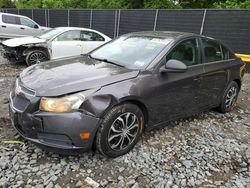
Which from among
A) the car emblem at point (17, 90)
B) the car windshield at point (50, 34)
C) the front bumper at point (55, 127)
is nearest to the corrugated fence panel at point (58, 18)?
the car windshield at point (50, 34)

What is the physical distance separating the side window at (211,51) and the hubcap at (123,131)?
181 centimetres

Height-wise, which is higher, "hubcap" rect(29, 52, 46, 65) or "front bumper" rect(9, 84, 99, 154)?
"front bumper" rect(9, 84, 99, 154)

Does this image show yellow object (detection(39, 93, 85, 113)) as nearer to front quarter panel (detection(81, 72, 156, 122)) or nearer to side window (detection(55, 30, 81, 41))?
front quarter panel (detection(81, 72, 156, 122))

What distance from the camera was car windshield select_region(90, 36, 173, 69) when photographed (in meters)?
3.57

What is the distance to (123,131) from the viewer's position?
320 centimetres

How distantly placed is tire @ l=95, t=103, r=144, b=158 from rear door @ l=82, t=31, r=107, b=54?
19.4ft

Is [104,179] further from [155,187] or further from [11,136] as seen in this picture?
[11,136]

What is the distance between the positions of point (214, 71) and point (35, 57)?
19.3 feet

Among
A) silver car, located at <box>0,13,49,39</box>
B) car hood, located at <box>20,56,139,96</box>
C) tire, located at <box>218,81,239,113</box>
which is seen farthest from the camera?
silver car, located at <box>0,13,49,39</box>

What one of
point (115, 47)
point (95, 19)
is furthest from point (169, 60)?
point (95, 19)

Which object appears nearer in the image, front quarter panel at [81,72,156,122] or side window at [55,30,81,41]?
front quarter panel at [81,72,156,122]

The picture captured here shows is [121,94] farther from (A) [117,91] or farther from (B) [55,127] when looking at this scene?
(B) [55,127]

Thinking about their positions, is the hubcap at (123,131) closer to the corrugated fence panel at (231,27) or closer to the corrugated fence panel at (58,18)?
the corrugated fence panel at (231,27)

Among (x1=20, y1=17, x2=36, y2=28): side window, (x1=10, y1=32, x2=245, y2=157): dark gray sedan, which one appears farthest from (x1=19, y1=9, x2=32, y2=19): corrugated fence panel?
(x1=10, y1=32, x2=245, y2=157): dark gray sedan
